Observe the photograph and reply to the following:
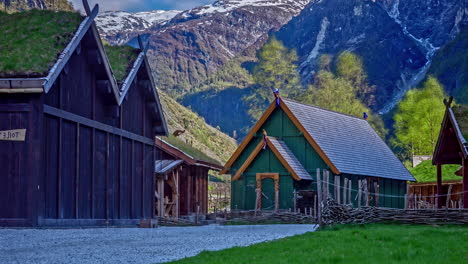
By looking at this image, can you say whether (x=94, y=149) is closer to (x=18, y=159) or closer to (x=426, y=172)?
(x=18, y=159)

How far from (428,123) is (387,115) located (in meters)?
54.2

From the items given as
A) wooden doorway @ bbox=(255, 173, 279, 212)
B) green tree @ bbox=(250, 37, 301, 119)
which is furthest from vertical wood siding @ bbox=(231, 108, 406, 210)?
green tree @ bbox=(250, 37, 301, 119)

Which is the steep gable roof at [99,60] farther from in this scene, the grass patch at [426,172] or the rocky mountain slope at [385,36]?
the rocky mountain slope at [385,36]

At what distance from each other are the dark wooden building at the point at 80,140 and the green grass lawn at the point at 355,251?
6151 millimetres

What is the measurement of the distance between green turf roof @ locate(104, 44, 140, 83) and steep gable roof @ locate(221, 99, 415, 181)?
48.7 ft

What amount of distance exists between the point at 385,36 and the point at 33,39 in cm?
14997

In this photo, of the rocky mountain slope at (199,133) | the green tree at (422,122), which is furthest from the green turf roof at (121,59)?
the green tree at (422,122)

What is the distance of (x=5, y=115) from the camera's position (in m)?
19.1

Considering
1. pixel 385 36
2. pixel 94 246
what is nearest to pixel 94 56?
pixel 94 246

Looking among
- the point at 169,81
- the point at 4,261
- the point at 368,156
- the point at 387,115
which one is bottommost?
the point at 4,261

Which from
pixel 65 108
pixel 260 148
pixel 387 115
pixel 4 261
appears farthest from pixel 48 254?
pixel 387 115

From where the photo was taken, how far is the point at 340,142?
4381cm

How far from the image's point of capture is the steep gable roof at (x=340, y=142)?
41281 millimetres

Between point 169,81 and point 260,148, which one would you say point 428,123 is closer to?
point 260,148
